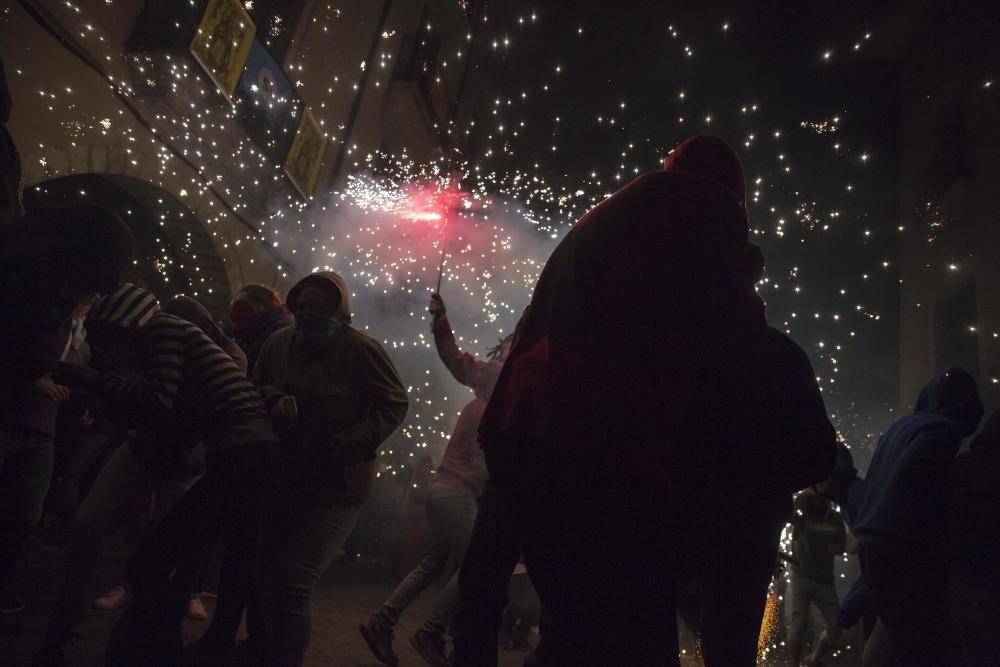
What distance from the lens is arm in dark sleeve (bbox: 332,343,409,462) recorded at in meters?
2.57

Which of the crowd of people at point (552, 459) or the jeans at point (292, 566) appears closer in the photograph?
the crowd of people at point (552, 459)

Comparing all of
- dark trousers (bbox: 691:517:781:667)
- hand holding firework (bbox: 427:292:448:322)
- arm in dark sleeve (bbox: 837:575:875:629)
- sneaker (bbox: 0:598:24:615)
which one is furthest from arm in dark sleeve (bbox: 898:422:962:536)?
sneaker (bbox: 0:598:24:615)

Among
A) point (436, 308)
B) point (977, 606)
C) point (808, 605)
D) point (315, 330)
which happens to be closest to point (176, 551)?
point (315, 330)

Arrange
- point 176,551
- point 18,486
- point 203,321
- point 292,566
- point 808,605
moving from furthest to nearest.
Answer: point 808,605 < point 203,321 < point 18,486 < point 292,566 < point 176,551

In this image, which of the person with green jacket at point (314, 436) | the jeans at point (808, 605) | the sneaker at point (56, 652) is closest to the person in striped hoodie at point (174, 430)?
the person with green jacket at point (314, 436)

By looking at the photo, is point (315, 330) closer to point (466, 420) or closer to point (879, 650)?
point (466, 420)

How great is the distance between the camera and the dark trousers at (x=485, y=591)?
188cm

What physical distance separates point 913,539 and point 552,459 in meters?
2.23

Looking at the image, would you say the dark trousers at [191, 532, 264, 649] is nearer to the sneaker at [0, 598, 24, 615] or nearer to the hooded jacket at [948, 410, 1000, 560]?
the sneaker at [0, 598, 24, 615]

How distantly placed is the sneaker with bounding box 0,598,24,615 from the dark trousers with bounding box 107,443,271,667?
1720 mm

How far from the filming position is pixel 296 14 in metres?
8.96

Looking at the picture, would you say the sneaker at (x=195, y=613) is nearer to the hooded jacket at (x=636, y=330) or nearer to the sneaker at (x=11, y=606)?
the sneaker at (x=11, y=606)

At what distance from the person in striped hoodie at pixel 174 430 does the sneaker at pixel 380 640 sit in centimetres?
128

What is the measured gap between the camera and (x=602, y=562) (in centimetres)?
116
